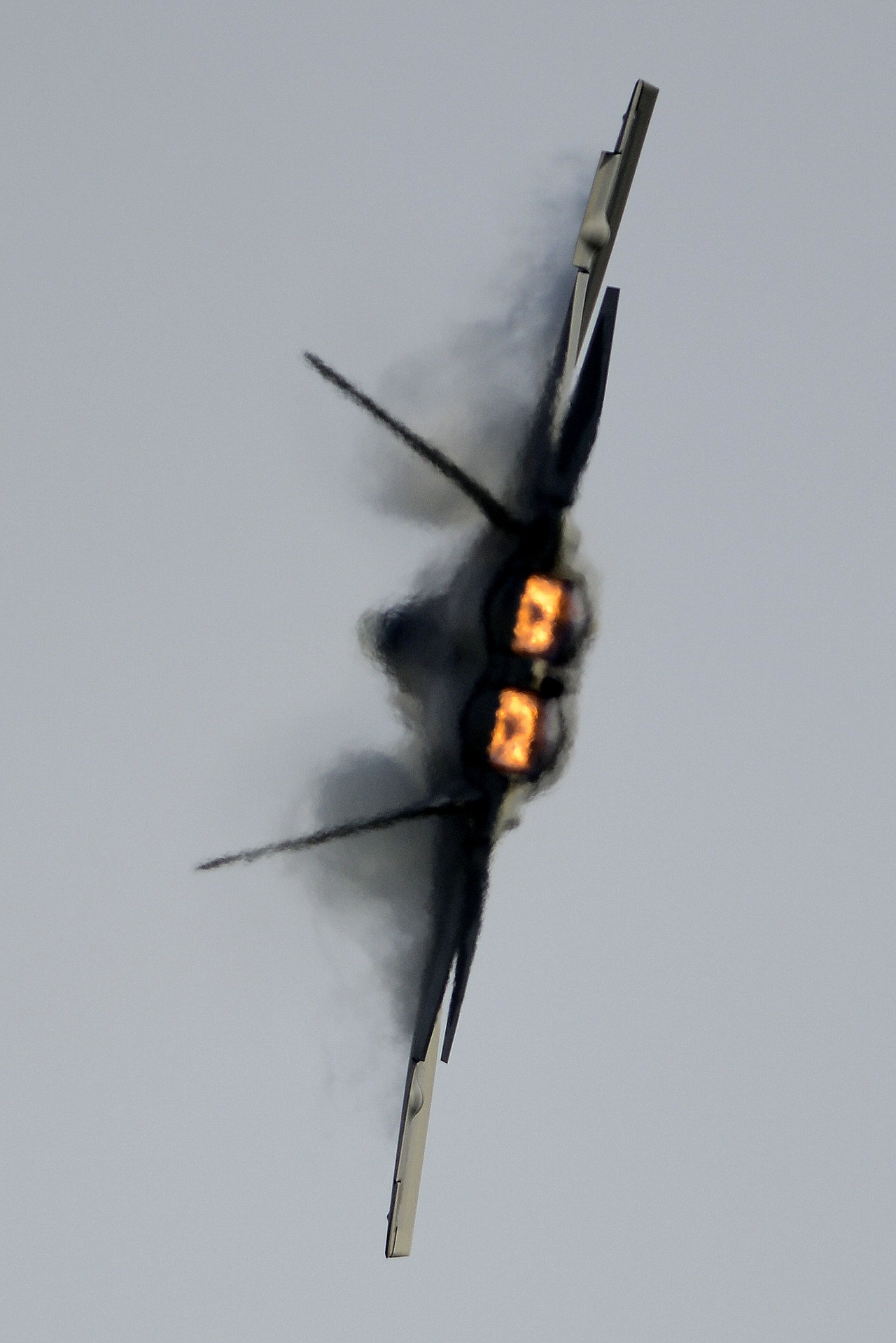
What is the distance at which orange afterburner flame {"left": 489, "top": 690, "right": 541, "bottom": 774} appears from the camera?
103 ft

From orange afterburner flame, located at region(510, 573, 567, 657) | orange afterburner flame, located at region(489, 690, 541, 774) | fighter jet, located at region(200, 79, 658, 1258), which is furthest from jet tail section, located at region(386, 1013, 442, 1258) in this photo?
orange afterburner flame, located at region(510, 573, 567, 657)

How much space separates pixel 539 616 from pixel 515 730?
5.57 feet

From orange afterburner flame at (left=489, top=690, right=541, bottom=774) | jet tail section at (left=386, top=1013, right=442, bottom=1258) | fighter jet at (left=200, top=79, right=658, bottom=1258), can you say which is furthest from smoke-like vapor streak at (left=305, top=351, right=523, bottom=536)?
jet tail section at (left=386, top=1013, right=442, bottom=1258)

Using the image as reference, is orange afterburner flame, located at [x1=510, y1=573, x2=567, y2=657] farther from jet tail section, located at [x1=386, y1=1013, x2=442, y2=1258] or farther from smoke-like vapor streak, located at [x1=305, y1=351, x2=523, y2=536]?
jet tail section, located at [x1=386, y1=1013, x2=442, y2=1258]

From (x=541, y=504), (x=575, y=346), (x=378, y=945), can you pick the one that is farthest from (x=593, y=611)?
(x=378, y=945)

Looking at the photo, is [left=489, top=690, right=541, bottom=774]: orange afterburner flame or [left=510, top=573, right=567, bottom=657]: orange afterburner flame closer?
[left=510, top=573, right=567, bottom=657]: orange afterburner flame

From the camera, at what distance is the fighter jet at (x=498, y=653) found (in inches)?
1229

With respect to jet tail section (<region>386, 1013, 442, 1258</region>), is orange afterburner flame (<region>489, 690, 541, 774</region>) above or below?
above

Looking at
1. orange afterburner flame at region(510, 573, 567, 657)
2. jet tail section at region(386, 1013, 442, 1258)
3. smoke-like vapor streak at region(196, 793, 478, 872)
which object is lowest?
jet tail section at region(386, 1013, 442, 1258)

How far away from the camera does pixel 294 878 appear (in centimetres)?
3647

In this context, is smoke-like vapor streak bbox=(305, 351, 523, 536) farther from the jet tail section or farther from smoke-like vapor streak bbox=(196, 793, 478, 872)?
the jet tail section

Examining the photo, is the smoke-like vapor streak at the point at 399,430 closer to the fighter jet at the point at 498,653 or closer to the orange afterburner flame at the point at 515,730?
the fighter jet at the point at 498,653

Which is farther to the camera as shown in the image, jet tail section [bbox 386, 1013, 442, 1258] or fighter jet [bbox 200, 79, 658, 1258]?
jet tail section [bbox 386, 1013, 442, 1258]

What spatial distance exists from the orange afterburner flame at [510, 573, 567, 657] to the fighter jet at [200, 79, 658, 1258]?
0.07 ft
